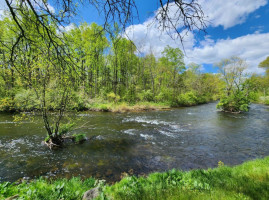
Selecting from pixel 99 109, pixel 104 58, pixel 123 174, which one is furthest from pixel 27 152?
pixel 104 58

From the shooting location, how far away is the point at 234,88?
20016 millimetres

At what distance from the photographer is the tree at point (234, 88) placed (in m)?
17.7

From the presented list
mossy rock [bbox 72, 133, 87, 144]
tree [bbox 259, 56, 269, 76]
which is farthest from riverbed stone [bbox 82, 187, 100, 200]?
tree [bbox 259, 56, 269, 76]

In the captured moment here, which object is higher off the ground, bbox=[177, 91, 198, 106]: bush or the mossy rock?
bbox=[177, 91, 198, 106]: bush

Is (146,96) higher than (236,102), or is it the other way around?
(146,96)

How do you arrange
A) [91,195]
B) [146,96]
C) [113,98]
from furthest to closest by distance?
[146,96], [113,98], [91,195]

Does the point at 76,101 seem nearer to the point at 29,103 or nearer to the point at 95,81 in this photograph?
the point at 29,103

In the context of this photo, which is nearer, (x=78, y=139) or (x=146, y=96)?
→ (x=78, y=139)

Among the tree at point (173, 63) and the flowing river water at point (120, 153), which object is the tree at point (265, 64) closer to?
the tree at point (173, 63)

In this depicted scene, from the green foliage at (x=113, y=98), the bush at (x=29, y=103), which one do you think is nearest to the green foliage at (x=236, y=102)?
the green foliage at (x=113, y=98)

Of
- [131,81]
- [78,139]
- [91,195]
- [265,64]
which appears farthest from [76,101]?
[265,64]

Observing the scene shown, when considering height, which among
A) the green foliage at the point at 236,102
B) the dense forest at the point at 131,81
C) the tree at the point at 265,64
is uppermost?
the tree at the point at 265,64

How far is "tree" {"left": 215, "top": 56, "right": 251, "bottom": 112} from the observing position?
17.7 metres

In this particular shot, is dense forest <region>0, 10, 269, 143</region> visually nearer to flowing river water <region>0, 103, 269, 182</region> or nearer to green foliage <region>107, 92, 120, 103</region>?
green foliage <region>107, 92, 120, 103</region>
